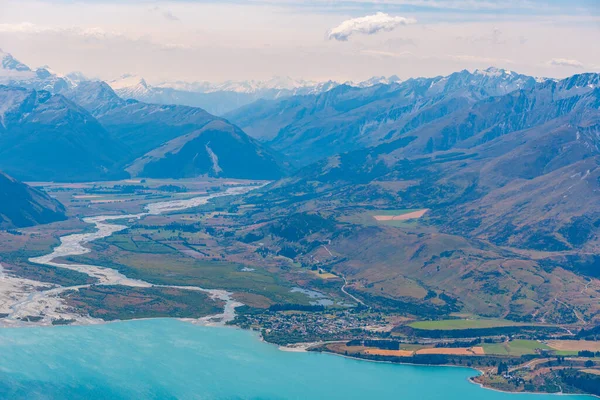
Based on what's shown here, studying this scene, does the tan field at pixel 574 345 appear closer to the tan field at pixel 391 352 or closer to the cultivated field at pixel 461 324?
the cultivated field at pixel 461 324

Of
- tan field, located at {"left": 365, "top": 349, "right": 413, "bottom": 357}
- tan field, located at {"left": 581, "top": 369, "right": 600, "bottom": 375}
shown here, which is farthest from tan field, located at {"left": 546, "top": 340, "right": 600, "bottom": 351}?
tan field, located at {"left": 365, "top": 349, "right": 413, "bottom": 357}

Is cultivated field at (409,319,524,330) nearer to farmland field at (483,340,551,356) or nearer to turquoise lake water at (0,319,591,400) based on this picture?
farmland field at (483,340,551,356)

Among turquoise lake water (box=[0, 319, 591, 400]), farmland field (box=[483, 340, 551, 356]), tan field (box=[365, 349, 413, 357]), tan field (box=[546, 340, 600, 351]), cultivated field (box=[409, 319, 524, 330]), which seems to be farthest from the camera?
cultivated field (box=[409, 319, 524, 330])

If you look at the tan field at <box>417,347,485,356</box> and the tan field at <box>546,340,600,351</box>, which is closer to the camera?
the tan field at <box>417,347,485,356</box>

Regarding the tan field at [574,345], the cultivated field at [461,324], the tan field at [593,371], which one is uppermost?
the tan field at [593,371]

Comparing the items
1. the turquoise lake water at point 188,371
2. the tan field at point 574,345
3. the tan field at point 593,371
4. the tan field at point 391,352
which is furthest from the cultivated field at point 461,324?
the tan field at point 593,371

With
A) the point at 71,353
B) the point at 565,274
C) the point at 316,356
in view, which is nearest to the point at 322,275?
the point at 565,274

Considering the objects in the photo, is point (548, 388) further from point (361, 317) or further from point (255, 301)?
point (255, 301)
